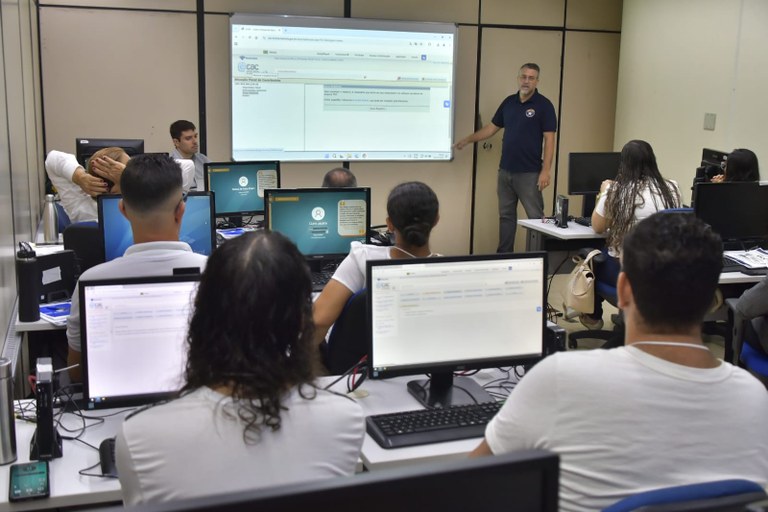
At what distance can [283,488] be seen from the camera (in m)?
0.63

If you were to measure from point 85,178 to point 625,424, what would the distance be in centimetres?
329

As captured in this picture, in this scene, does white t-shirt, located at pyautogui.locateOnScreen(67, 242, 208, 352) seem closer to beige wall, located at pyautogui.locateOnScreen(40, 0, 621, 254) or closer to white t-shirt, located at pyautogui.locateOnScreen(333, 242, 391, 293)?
white t-shirt, located at pyautogui.locateOnScreen(333, 242, 391, 293)

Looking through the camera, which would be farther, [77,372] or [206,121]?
[206,121]

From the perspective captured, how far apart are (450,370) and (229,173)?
9.84 ft

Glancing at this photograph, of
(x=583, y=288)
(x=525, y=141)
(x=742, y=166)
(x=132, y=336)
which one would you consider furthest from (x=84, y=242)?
(x=525, y=141)

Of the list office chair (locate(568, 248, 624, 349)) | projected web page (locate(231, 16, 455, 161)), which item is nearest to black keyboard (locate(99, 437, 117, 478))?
office chair (locate(568, 248, 624, 349))

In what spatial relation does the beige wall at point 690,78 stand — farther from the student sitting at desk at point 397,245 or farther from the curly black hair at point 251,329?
the curly black hair at point 251,329

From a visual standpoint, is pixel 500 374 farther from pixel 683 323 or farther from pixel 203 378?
pixel 203 378

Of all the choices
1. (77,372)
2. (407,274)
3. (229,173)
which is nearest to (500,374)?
(407,274)

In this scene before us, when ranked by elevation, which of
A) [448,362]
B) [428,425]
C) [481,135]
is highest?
[481,135]

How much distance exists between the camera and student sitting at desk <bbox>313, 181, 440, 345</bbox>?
8.10ft

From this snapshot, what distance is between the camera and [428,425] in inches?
78.4

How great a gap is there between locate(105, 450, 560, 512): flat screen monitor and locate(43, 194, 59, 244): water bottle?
3909 mm

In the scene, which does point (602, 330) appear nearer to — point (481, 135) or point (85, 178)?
point (481, 135)
